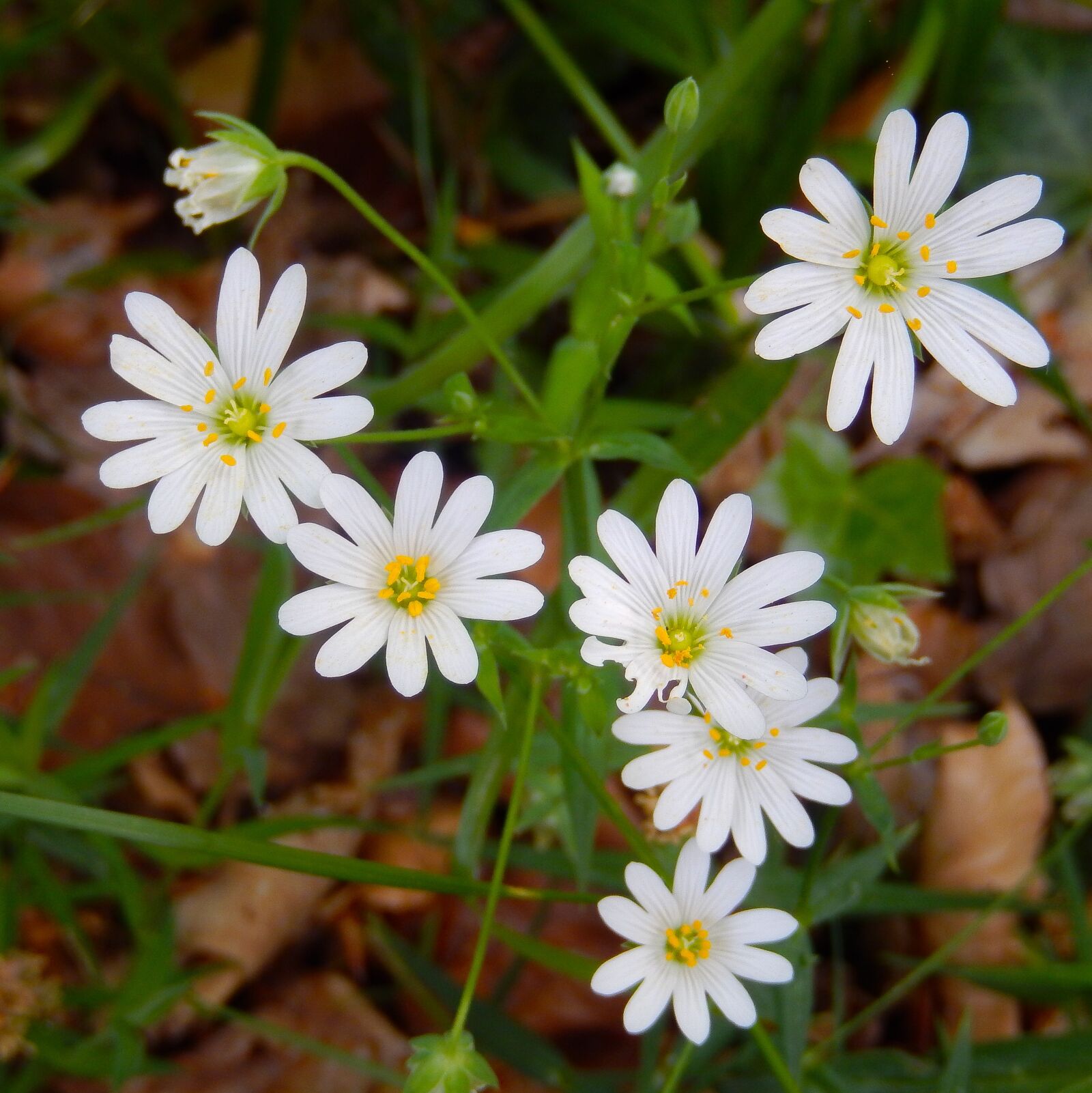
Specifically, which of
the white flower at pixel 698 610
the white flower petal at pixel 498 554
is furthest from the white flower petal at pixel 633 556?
the white flower petal at pixel 498 554

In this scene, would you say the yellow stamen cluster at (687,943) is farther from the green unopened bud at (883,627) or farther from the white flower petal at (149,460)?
the white flower petal at (149,460)

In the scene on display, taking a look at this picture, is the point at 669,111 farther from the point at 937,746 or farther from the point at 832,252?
the point at 937,746

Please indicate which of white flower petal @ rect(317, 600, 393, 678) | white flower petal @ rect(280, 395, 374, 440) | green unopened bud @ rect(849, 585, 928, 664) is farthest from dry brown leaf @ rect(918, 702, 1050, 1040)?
white flower petal @ rect(280, 395, 374, 440)

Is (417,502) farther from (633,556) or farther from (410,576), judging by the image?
(633,556)

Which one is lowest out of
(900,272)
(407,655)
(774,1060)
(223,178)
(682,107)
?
(774,1060)

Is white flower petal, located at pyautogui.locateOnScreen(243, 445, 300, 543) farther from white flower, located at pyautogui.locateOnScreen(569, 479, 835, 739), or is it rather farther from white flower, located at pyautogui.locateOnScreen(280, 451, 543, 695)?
white flower, located at pyautogui.locateOnScreen(569, 479, 835, 739)

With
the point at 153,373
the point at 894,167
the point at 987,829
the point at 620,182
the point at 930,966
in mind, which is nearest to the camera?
the point at 894,167

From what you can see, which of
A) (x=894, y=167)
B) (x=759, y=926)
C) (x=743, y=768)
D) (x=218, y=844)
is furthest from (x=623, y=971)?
(x=894, y=167)
